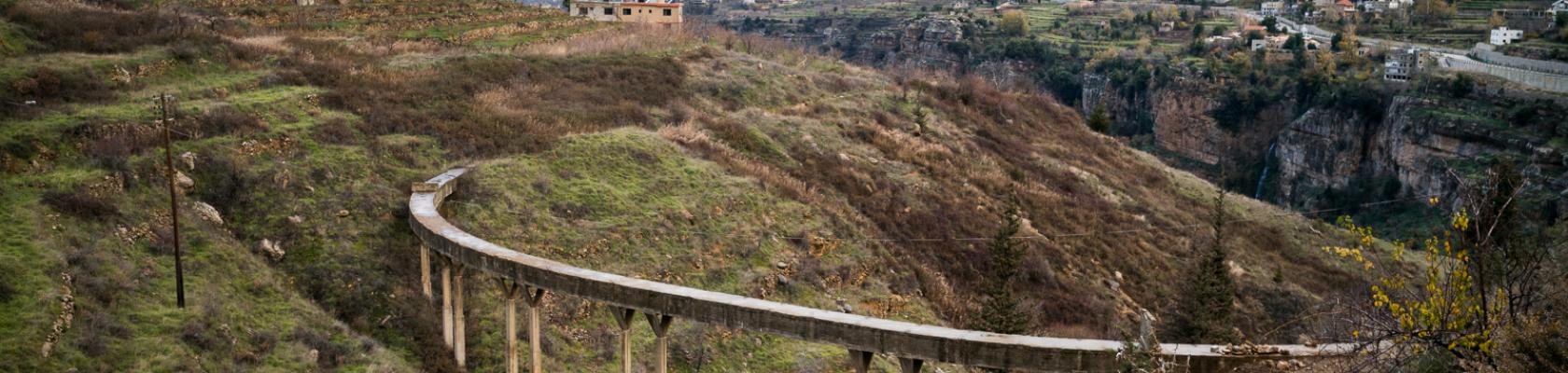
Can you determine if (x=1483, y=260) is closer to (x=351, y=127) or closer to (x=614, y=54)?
(x=351, y=127)

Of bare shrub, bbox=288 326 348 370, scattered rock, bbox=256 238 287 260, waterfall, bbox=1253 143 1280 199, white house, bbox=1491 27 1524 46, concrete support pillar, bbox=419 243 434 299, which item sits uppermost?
white house, bbox=1491 27 1524 46

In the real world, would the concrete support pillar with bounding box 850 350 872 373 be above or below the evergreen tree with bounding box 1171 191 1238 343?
above

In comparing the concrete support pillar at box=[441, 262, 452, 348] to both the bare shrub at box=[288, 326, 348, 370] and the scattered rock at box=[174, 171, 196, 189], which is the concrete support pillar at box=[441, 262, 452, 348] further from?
the scattered rock at box=[174, 171, 196, 189]

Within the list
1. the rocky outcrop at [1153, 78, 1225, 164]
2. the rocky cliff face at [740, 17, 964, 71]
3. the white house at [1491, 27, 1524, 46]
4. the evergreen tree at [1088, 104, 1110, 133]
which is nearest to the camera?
the evergreen tree at [1088, 104, 1110, 133]

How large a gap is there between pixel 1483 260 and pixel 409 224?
74.6 feet

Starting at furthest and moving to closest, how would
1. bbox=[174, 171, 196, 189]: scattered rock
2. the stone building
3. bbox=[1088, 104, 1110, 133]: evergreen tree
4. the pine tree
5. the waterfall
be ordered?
the waterfall < bbox=[1088, 104, 1110, 133]: evergreen tree < the stone building < the pine tree < bbox=[174, 171, 196, 189]: scattered rock

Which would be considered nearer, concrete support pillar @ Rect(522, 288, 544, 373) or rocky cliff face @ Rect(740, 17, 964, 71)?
concrete support pillar @ Rect(522, 288, 544, 373)

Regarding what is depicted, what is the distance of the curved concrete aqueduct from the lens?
16.9 metres

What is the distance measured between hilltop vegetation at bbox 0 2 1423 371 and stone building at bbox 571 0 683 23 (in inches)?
409

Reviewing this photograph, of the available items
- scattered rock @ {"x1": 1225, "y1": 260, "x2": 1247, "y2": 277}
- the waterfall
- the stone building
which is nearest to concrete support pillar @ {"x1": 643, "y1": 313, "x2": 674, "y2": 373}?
scattered rock @ {"x1": 1225, "y1": 260, "x2": 1247, "y2": 277}

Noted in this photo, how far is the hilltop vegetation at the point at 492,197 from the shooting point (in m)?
22.6

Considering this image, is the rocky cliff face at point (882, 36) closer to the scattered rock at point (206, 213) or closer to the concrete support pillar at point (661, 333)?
the scattered rock at point (206, 213)

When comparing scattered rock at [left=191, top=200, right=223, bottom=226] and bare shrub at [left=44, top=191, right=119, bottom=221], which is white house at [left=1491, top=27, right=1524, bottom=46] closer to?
scattered rock at [left=191, top=200, right=223, bottom=226]

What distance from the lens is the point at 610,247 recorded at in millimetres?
29656
